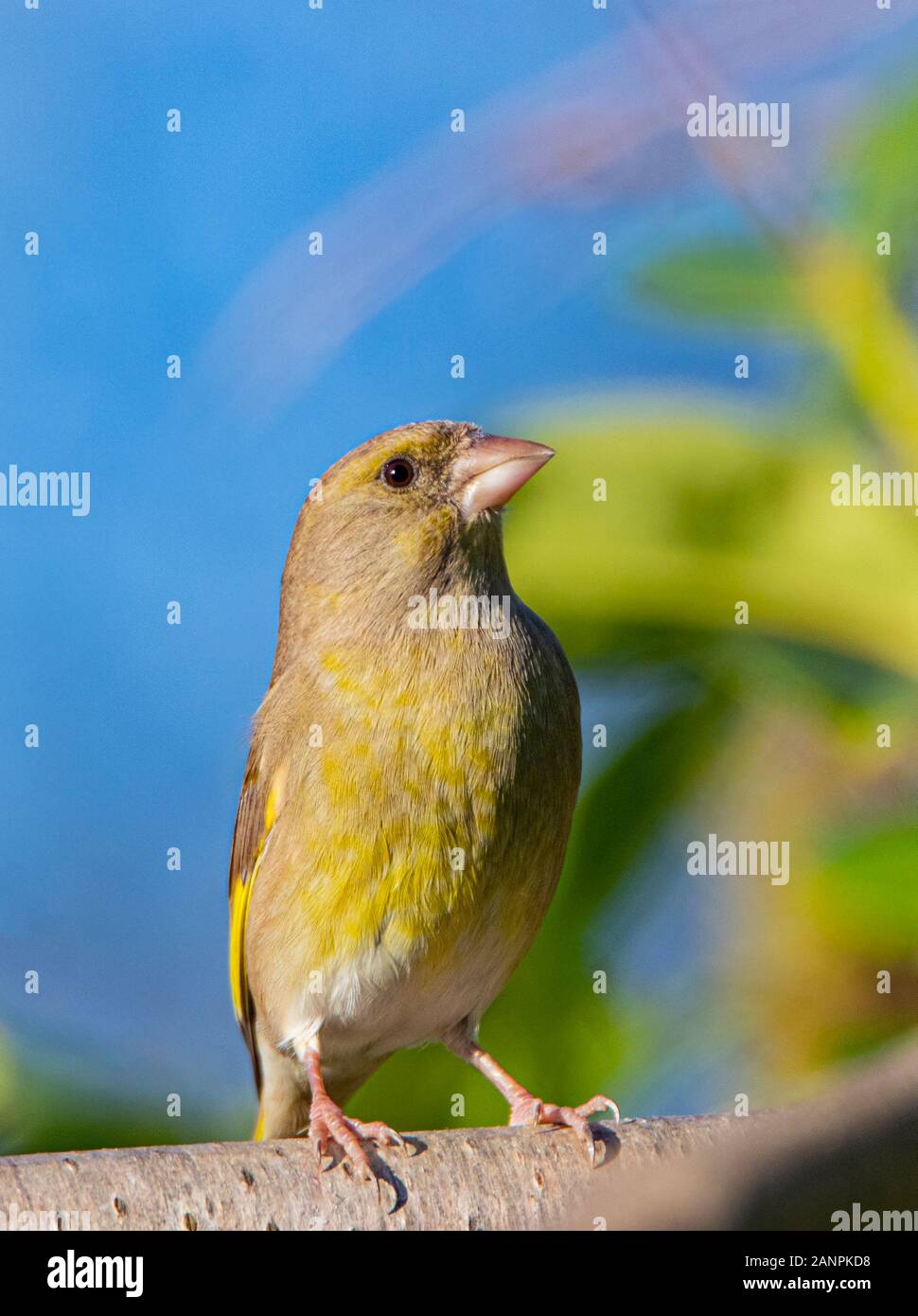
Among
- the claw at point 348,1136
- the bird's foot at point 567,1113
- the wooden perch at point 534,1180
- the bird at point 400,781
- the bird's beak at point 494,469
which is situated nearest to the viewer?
the wooden perch at point 534,1180

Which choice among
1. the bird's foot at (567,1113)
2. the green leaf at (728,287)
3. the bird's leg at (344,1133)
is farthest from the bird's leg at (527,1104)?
the green leaf at (728,287)

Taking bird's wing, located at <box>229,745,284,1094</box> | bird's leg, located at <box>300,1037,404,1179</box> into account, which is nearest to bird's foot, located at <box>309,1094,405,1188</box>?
bird's leg, located at <box>300,1037,404,1179</box>

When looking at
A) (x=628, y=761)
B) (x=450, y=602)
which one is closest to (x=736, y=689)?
(x=628, y=761)

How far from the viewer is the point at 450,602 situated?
3322 mm

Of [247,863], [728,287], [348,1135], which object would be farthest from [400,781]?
[728,287]

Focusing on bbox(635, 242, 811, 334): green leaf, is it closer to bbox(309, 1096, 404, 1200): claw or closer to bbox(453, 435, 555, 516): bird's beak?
bbox(453, 435, 555, 516): bird's beak

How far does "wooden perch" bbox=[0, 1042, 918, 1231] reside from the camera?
6.54 ft

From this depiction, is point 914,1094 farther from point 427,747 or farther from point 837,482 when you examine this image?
point 837,482

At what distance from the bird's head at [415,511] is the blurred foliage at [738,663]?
0.29 m

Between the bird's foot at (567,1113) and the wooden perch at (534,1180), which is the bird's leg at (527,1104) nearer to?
the bird's foot at (567,1113)

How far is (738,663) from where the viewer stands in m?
3.60

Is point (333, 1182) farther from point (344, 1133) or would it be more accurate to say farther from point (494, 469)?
point (494, 469)

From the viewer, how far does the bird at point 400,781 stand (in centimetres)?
309

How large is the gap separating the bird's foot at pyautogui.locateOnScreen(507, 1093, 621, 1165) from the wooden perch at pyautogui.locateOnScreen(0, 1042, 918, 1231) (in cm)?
7
